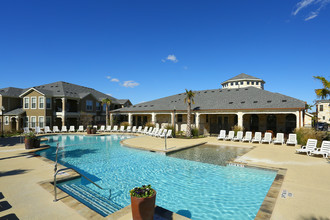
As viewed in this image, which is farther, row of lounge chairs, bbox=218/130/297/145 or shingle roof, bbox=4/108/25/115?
shingle roof, bbox=4/108/25/115

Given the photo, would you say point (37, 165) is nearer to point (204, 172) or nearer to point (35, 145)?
point (35, 145)

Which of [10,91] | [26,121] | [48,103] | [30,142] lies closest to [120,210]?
[30,142]

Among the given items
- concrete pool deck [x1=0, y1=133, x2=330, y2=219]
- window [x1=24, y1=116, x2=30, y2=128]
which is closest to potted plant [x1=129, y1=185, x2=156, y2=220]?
concrete pool deck [x1=0, y1=133, x2=330, y2=219]

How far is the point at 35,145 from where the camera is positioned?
13.6 m

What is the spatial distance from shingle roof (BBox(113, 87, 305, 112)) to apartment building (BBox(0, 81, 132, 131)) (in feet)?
31.4

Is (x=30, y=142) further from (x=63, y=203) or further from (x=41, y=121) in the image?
(x=41, y=121)

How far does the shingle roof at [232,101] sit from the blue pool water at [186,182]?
12.4 metres

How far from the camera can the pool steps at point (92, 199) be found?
5.42m

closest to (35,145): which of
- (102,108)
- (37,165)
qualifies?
(37,165)

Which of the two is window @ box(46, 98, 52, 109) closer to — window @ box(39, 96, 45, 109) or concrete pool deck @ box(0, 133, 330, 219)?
window @ box(39, 96, 45, 109)

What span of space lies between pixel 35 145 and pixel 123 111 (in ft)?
52.4

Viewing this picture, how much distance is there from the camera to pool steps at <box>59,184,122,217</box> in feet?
17.8

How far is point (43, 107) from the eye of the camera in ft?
91.2

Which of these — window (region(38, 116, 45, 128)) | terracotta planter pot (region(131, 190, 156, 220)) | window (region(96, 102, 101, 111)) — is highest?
window (region(96, 102, 101, 111))
